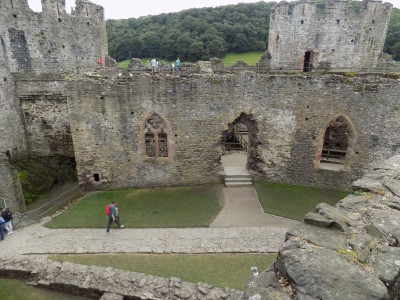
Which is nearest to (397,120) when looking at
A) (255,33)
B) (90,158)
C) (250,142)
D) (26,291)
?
(250,142)

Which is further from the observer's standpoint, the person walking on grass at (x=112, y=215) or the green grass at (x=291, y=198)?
the green grass at (x=291, y=198)

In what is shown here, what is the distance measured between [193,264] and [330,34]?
1894cm

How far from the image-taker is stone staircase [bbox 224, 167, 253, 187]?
14.5m

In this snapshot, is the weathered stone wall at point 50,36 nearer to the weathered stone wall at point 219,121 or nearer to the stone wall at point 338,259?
the weathered stone wall at point 219,121

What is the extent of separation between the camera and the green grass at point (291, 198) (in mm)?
12328

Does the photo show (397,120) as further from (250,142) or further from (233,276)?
(233,276)

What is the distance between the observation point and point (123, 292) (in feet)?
25.3

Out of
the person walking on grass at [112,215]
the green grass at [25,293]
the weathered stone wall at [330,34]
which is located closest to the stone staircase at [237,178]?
the person walking on grass at [112,215]

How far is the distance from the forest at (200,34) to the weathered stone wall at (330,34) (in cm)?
2317

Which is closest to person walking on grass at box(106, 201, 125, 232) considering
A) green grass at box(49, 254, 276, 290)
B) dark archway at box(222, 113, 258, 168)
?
green grass at box(49, 254, 276, 290)

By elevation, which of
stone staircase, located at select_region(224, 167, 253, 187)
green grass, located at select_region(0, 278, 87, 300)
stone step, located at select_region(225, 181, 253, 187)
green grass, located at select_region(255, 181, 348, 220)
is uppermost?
stone staircase, located at select_region(224, 167, 253, 187)

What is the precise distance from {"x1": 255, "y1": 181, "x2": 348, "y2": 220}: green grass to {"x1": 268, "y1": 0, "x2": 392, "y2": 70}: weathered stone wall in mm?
10652

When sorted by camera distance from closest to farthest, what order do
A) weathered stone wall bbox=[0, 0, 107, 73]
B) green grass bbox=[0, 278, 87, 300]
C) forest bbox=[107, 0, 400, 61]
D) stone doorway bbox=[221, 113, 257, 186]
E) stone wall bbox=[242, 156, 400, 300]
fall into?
1. stone wall bbox=[242, 156, 400, 300]
2. green grass bbox=[0, 278, 87, 300]
3. stone doorway bbox=[221, 113, 257, 186]
4. weathered stone wall bbox=[0, 0, 107, 73]
5. forest bbox=[107, 0, 400, 61]

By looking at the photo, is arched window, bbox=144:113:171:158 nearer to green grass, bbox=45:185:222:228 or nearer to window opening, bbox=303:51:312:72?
green grass, bbox=45:185:222:228
